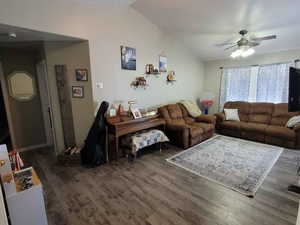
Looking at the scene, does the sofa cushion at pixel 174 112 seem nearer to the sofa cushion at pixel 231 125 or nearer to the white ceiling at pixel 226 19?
the sofa cushion at pixel 231 125

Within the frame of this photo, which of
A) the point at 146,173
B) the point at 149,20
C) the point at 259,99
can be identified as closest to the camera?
the point at 146,173

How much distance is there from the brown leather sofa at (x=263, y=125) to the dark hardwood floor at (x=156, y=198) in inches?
36.0

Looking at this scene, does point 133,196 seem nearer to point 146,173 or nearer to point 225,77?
point 146,173

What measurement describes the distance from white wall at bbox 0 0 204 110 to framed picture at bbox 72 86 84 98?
28 centimetres

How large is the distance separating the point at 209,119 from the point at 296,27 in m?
2.61

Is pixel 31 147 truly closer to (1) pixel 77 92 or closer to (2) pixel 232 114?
(1) pixel 77 92

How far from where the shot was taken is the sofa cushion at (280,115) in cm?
→ 404

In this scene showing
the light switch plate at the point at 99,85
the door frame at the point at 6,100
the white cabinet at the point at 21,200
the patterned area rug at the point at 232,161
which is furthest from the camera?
the door frame at the point at 6,100

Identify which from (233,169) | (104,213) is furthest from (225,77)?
(104,213)

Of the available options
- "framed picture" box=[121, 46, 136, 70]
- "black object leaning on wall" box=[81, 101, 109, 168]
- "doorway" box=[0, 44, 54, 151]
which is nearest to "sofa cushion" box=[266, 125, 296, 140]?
"framed picture" box=[121, 46, 136, 70]

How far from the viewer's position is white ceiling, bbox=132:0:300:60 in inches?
107

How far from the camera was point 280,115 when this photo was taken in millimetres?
4145

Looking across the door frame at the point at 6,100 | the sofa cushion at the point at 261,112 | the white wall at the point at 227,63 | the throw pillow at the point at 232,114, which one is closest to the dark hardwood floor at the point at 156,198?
the door frame at the point at 6,100

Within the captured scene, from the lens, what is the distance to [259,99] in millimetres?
4727
